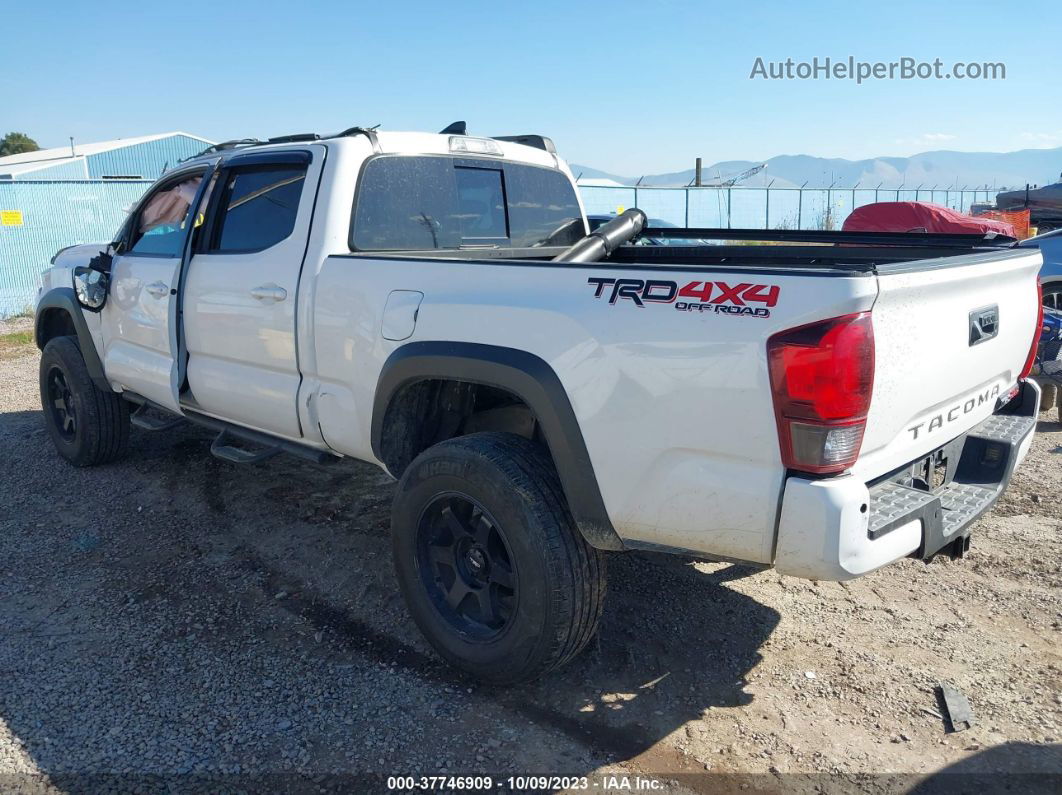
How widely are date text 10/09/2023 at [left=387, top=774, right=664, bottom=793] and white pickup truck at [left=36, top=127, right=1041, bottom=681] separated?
39cm

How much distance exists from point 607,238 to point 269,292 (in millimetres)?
1667

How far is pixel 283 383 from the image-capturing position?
146 inches

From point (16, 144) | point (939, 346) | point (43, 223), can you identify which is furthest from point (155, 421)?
point (16, 144)

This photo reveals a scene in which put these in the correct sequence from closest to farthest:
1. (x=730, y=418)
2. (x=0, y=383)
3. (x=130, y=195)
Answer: (x=730, y=418)
(x=0, y=383)
(x=130, y=195)

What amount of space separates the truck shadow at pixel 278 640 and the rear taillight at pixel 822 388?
1164 mm

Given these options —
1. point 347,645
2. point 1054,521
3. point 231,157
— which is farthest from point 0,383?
point 1054,521

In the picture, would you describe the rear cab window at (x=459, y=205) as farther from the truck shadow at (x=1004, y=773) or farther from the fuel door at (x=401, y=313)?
the truck shadow at (x=1004, y=773)

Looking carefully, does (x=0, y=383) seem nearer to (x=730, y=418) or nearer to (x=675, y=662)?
(x=675, y=662)

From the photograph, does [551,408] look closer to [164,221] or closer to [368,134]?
[368,134]

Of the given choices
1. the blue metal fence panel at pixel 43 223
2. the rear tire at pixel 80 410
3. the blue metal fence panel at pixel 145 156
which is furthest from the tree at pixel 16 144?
the rear tire at pixel 80 410

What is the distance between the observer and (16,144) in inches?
2457

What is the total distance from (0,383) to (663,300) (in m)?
8.91

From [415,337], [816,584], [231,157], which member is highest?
[231,157]

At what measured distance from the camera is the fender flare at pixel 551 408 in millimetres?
2588
